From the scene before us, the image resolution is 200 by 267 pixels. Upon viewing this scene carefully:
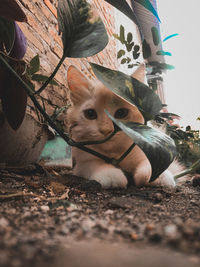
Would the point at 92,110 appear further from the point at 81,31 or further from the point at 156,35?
the point at 156,35

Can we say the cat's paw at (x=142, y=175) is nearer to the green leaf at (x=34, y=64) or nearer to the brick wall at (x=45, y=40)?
the green leaf at (x=34, y=64)

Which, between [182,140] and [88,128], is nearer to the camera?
[88,128]

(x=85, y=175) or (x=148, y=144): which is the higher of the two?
(x=148, y=144)

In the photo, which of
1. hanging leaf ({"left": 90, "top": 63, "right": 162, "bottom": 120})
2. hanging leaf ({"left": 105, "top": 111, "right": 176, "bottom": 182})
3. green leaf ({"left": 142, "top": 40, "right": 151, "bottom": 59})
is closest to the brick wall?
green leaf ({"left": 142, "top": 40, "right": 151, "bottom": 59})

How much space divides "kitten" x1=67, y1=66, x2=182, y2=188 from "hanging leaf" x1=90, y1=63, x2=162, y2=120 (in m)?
0.17

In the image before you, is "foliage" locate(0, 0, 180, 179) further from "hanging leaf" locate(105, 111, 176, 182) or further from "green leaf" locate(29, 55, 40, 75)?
"green leaf" locate(29, 55, 40, 75)

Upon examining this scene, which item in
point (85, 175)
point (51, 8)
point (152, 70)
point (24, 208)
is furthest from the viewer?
point (152, 70)

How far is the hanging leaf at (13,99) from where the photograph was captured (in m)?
0.79

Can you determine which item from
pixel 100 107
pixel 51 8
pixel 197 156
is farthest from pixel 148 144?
pixel 51 8

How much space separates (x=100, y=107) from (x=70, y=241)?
76 cm

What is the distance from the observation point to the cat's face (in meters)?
0.94

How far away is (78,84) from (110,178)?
53 cm

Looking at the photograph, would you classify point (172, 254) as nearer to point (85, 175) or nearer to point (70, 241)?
point (70, 241)

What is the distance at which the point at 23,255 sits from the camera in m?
0.21
